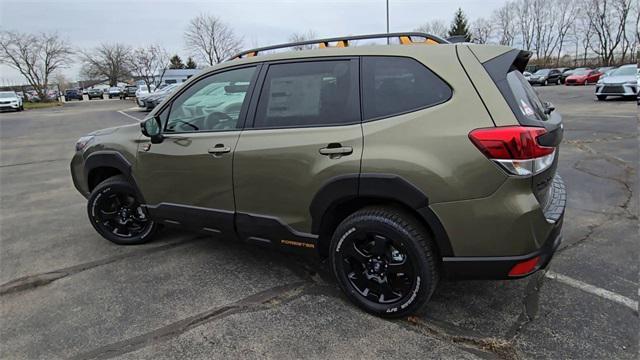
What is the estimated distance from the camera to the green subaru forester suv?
227 cm

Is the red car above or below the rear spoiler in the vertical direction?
above

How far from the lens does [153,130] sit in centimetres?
347

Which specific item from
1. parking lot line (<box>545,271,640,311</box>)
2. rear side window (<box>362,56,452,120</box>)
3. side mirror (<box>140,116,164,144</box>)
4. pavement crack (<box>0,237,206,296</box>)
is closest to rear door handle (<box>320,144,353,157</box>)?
rear side window (<box>362,56,452,120</box>)

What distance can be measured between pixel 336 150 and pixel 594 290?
2.10m

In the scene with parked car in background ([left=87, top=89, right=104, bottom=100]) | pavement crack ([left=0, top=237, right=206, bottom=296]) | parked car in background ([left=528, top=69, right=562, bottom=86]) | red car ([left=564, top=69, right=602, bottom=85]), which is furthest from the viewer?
parked car in background ([left=87, top=89, right=104, bottom=100])

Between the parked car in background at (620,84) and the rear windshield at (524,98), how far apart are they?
60.0 feet

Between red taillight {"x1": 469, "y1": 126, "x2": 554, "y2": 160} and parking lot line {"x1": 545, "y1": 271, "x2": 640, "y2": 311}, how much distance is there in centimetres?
135

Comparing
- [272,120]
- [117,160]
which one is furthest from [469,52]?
[117,160]

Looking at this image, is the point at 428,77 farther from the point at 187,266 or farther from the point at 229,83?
the point at 187,266

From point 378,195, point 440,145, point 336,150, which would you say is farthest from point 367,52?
point 378,195

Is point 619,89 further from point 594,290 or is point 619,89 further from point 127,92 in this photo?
point 127,92

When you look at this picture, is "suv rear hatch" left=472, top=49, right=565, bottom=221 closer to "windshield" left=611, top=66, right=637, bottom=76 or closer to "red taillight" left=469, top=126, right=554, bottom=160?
"red taillight" left=469, top=126, right=554, bottom=160

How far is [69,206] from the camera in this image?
18.3 ft

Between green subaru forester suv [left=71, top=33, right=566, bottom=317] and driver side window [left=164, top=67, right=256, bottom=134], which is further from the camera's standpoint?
driver side window [left=164, top=67, right=256, bottom=134]
